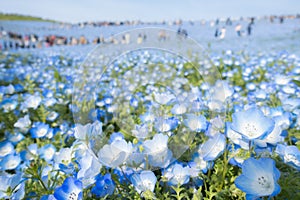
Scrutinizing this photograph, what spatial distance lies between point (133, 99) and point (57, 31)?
1055cm

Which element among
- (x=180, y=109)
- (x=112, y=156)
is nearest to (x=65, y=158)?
(x=112, y=156)

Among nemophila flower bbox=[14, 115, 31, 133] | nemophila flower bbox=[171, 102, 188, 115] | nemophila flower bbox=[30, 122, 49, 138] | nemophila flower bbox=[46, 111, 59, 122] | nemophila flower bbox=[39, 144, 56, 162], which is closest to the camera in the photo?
nemophila flower bbox=[171, 102, 188, 115]

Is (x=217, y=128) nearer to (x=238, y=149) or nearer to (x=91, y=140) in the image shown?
(x=238, y=149)

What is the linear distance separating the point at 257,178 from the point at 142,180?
0.30 m

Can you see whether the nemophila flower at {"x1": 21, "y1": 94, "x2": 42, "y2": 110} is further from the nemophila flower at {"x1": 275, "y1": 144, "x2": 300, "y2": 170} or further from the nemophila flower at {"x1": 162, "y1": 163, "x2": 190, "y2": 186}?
the nemophila flower at {"x1": 275, "y1": 144, "x2": 300, "y2": 170}

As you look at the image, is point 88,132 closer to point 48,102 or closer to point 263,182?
point 263,182

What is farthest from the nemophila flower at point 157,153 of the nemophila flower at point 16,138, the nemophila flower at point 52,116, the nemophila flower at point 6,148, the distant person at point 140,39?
the nemophila flower at point 52,116

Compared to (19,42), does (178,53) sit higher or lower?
higher

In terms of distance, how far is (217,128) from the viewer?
892 mm

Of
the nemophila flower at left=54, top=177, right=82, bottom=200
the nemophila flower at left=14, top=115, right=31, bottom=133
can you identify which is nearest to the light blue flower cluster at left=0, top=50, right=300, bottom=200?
the nemophila flower at left=54, top=177, right=82, bottom=200

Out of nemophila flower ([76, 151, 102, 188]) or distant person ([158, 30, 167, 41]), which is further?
distant person ([158, 30, 167, 41])

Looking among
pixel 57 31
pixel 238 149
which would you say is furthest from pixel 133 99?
pixel 57 31

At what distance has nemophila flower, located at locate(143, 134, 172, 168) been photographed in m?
0.83

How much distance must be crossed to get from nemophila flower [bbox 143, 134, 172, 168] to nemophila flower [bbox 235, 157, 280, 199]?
0.25 meters
